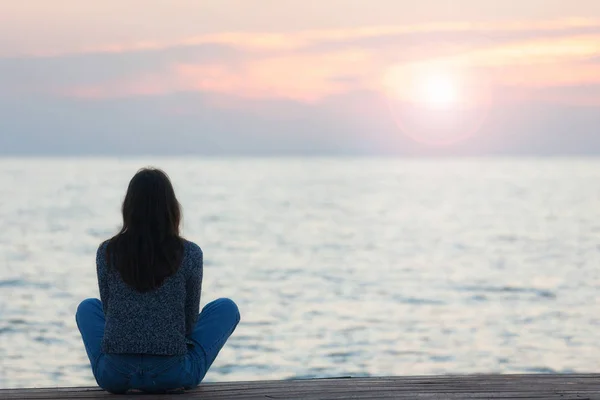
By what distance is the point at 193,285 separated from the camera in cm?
496

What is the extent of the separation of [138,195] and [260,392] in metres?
1.40

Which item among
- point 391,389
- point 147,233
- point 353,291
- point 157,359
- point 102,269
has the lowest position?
point 157,359

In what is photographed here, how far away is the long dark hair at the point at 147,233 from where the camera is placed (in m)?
4.77

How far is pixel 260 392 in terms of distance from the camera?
525 cm

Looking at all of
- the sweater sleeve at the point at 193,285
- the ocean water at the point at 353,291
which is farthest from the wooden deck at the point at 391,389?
the ocean water at the point at 353,291

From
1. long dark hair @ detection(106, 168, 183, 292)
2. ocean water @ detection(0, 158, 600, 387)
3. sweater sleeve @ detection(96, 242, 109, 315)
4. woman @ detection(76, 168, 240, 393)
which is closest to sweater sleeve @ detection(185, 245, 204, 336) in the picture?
woman @ detection(76, 168, 240, 393)

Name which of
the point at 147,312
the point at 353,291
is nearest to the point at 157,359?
the point at 147,312

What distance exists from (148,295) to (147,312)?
94 millimetres

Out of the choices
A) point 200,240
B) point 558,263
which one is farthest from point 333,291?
point 200,240

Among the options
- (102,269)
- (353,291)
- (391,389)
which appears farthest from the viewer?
(353,291)

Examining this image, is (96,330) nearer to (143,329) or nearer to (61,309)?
(143,329)

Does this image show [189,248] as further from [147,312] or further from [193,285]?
[147,312]

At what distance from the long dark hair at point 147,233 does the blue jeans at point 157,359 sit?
47 cm

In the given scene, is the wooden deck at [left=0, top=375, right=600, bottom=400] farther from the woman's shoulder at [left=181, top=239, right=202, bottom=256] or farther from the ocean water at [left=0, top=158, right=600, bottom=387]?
the ocean water at [left=0, top=158, right=600, bottom=387]
